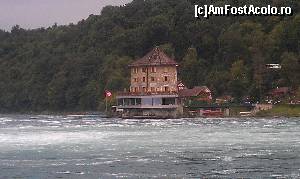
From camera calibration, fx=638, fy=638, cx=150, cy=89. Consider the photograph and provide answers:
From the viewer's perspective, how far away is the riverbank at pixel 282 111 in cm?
9266

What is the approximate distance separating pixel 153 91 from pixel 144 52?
37024 millimetres

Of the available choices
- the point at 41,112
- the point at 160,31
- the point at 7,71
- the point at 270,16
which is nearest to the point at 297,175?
the point at 270,16

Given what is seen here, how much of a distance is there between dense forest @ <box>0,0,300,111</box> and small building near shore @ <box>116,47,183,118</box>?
10.9 metres

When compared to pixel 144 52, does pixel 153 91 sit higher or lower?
lower

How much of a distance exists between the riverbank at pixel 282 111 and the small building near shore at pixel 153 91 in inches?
556

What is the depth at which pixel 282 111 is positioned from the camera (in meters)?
94.9

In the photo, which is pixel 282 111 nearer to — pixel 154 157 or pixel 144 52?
pixel 144 52

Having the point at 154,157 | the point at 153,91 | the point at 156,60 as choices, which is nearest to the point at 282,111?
the point at 153,91

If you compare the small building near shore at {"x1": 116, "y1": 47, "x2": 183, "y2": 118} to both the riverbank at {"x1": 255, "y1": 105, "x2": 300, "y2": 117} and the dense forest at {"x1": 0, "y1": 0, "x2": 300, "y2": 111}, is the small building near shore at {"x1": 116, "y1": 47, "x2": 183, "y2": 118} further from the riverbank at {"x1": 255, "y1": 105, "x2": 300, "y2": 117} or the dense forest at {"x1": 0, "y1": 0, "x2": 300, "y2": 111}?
the riverbank at {"x1": 255, "y1": 105, "x2": 300, "y2": 117}

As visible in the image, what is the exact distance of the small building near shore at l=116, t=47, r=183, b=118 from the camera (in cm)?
10262

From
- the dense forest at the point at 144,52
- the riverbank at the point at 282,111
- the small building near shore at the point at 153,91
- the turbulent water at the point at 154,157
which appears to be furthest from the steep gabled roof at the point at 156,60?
the turbulent water at the point at 154,157

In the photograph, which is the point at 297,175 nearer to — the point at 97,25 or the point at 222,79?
the point at 222,79

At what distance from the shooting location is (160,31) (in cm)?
14162

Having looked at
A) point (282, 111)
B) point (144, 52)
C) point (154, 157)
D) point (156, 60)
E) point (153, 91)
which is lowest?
point (154, 157)
